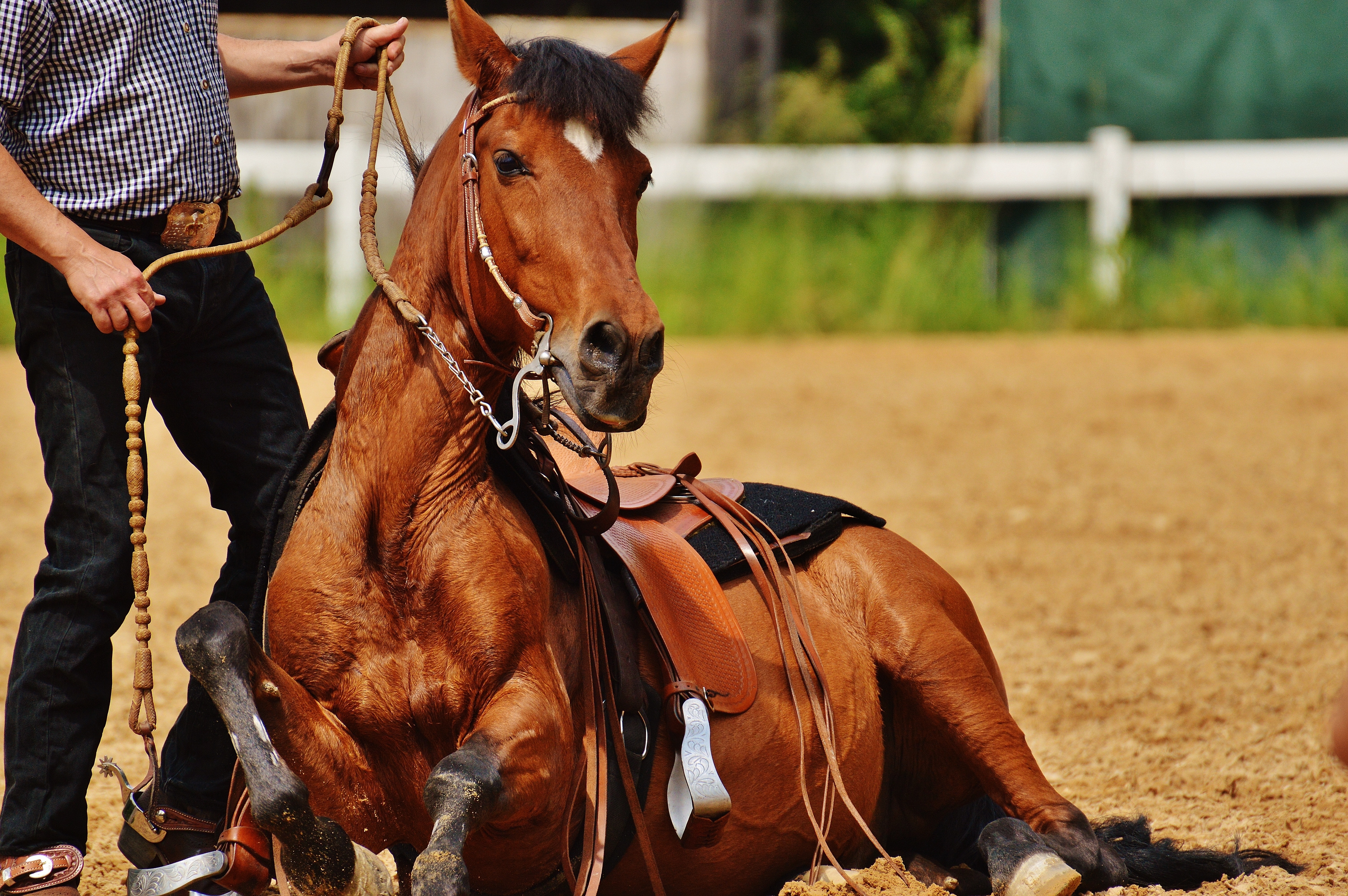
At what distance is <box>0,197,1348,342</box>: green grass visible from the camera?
1169cm

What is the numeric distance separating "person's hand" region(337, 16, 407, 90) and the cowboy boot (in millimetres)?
1797

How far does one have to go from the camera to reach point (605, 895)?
10.6 feet

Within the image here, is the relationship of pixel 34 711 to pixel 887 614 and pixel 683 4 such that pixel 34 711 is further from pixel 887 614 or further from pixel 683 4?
pixel 683 4

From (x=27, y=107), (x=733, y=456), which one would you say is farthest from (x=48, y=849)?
(x=733, y=456)

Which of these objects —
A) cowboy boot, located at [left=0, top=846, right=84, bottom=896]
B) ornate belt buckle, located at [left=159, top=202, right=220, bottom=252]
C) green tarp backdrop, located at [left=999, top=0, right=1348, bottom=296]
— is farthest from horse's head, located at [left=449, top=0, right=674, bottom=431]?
green tarp backdrop, located at [left=999, top=0, right=1348, bottom=296]

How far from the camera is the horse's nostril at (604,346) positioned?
8.46 ft

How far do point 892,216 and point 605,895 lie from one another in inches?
378

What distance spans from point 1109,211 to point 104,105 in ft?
33.3

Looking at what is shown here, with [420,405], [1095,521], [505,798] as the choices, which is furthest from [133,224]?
[1095,521]

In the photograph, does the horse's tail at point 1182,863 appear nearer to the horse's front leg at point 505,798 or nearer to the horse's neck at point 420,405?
the horse's front leg at point 505,798

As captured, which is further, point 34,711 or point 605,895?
point 605,895

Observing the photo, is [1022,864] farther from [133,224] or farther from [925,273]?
[925,273]

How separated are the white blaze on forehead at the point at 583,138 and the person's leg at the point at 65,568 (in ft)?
3.37

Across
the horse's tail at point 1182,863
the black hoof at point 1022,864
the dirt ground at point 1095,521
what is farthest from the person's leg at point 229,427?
the horse's tail at point 1182,863
